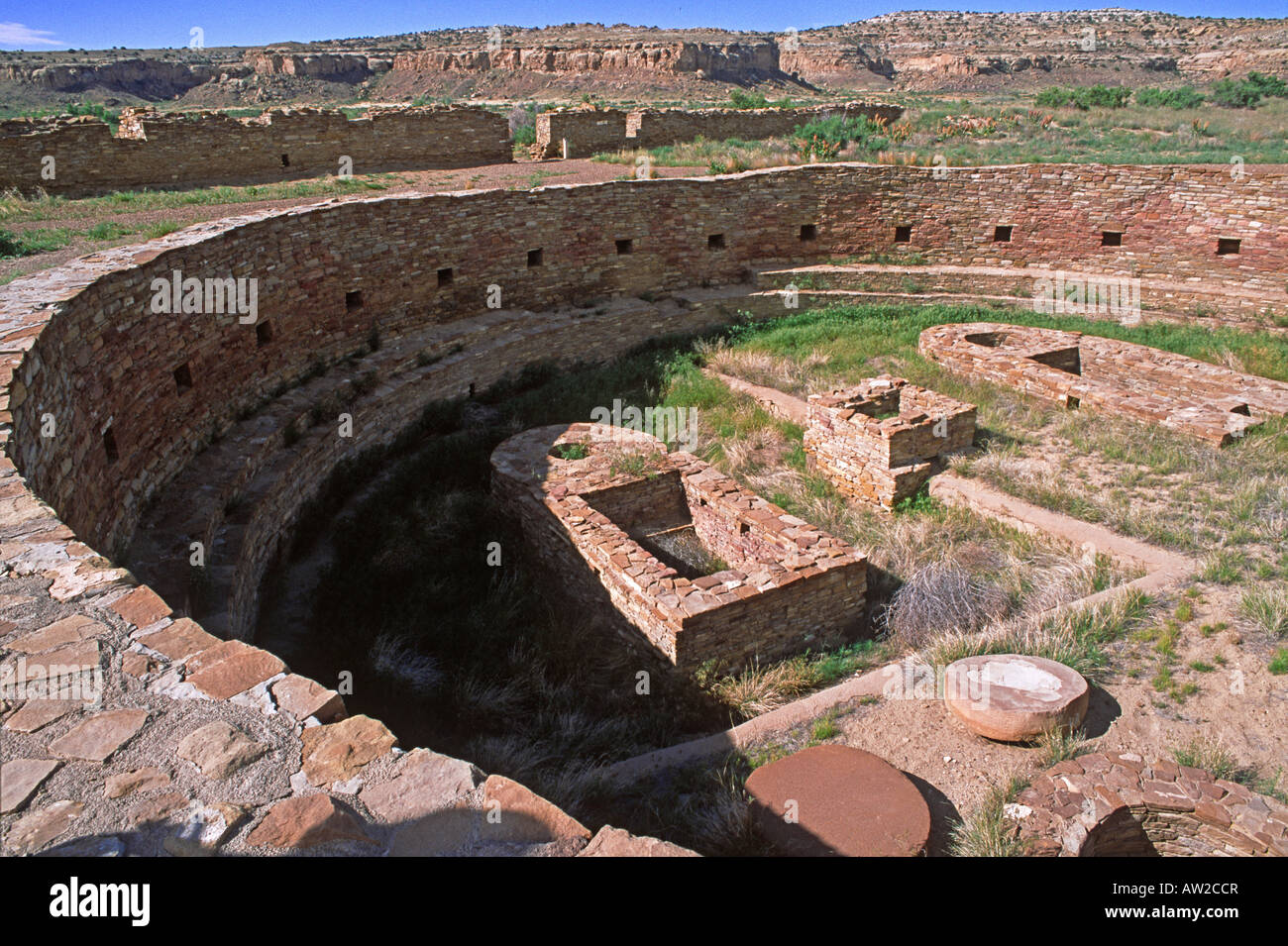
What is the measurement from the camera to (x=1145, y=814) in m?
4.60

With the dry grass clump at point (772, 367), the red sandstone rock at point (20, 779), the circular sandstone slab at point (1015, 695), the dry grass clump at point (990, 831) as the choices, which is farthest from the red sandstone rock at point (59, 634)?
the dry grass clump at point (772, 367)

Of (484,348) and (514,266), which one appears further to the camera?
(514,266)

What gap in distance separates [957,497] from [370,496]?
18.0ft

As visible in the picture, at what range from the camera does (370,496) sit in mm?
8273

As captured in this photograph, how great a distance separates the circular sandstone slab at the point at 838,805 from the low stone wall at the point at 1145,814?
60 centimetres

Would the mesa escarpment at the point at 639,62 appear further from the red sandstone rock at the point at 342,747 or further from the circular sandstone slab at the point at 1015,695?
the red sandstone rock at the point at 342,747

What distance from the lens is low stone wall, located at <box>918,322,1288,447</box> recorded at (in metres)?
9.34

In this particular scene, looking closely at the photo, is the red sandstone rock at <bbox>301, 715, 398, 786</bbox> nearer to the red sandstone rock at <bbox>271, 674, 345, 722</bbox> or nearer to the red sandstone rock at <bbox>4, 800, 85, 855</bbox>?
the red sandstone rock at <bbox>271, 674, 345, 722</bbox>

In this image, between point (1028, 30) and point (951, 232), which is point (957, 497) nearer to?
point (951, 232)

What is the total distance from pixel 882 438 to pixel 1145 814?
4.35 m

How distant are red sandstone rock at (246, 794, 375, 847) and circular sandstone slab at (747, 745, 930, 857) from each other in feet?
8.39

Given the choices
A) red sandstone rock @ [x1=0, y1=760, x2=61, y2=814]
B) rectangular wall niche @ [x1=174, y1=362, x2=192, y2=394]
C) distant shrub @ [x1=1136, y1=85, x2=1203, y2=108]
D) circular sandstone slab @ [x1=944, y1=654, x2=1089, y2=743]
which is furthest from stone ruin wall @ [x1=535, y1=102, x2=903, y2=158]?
red sandstone rock @ [x1=0, y1=760, x2=61, y2=814]

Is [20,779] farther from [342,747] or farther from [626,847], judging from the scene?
[626,847]

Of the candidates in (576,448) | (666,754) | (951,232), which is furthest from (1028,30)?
(666,754)
